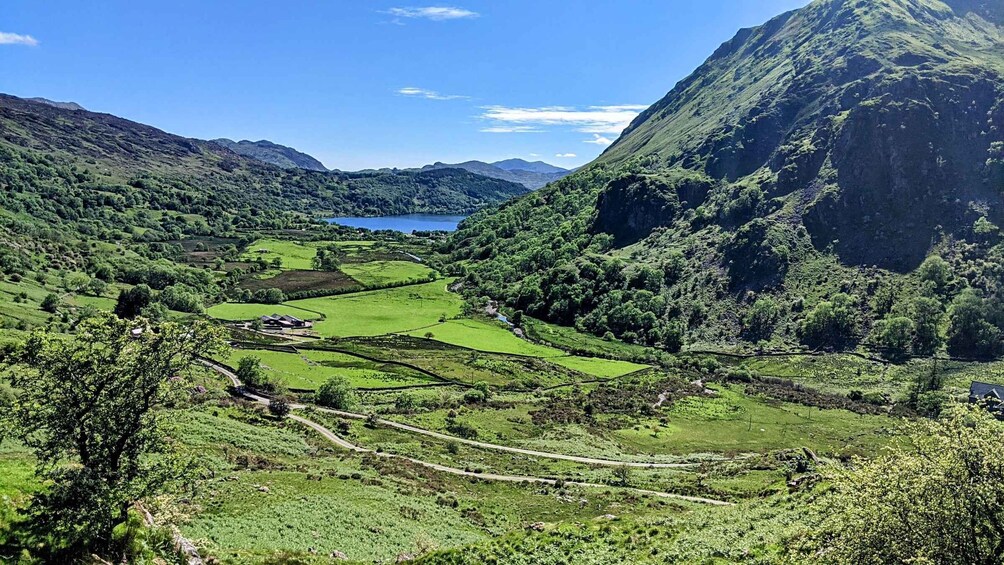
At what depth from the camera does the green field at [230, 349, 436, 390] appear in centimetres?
9594

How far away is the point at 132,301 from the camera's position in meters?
140

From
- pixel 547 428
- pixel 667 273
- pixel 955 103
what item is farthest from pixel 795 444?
pixel 955 103

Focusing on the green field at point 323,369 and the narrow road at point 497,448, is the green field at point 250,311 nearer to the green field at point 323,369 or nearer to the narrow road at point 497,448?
the green field at point 323,369

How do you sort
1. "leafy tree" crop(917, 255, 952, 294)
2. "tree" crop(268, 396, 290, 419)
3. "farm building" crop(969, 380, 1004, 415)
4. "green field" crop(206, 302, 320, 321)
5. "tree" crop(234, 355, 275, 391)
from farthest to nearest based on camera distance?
"green field" crop(206, 302, 320, 321), "leafy tree" crop(917, 255, 952, 294), "farm building" crop(969, 380, 1004, 415), "tree" crop(234, 355, 275, 391), "tree" crop(268, 396, 290, 419)

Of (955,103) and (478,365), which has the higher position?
(955,103)

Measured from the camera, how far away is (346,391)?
82188 mm

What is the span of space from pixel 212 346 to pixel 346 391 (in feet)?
192

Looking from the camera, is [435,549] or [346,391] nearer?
[435,549]

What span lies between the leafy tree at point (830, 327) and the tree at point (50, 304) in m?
178

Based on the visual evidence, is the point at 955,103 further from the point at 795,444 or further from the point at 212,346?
the point at 212,346

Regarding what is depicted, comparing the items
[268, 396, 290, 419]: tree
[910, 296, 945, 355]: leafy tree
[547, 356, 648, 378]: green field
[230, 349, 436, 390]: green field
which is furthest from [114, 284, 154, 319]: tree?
[910, 296, 945, 355]: leafy tree

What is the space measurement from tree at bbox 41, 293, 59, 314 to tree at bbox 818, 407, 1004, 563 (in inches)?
5827

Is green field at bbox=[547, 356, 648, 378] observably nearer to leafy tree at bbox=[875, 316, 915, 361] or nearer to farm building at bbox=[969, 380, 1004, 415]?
leafy tree at bbox=[875, 316, 915, 361]

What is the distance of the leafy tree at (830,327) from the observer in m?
142
